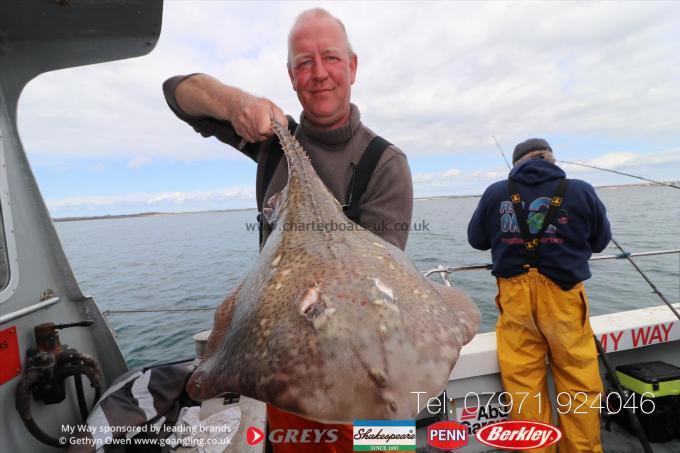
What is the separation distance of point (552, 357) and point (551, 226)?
150cm

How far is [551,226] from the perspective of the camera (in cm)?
418

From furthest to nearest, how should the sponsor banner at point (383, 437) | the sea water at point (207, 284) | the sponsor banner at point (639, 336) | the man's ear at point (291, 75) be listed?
the sea water at point (207, 284) < the sponsor banner at point (639, 336) < the man's ear at point (291, 75) < the sponsor banner at point (383, 437)

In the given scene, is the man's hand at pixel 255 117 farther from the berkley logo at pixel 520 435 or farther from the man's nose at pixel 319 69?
the berkley logo at pixel 520 435

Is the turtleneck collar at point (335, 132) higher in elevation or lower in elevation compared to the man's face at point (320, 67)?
lower

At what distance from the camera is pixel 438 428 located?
12.5ft

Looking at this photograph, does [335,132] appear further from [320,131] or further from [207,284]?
[207,284]

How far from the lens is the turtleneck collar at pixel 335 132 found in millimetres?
2496

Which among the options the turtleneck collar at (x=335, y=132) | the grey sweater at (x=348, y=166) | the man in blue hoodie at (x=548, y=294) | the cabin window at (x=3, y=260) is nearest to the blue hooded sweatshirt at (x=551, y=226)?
the man in blue hoodie at (x=548, y=294)

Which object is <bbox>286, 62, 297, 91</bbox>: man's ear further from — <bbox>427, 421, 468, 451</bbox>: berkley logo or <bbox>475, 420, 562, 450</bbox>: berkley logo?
<bbox>475, 420, 562, 450</bbox>: berkley logo

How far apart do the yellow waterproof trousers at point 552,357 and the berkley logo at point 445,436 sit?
29.1 inches

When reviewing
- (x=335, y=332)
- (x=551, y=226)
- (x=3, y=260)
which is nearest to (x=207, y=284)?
(x=3, y=260)

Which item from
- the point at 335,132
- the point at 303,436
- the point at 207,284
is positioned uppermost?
the point at 335,132

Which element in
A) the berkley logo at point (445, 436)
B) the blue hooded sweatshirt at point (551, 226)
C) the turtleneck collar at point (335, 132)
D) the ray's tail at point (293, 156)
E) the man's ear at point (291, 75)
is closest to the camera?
the ray's tail at point (293, 156)

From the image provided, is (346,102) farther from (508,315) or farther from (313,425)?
(508,315)
